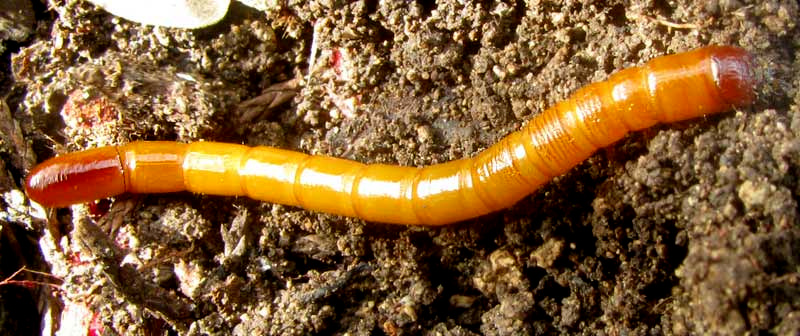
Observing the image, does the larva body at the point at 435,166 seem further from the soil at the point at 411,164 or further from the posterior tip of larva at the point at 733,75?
the soil at the point at 411,164

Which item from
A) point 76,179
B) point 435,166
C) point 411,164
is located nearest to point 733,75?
point 435,166

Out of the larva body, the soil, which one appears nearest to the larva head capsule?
the larva body

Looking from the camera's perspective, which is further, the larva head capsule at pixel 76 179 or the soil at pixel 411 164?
the larva head capsule at pixel 76 179

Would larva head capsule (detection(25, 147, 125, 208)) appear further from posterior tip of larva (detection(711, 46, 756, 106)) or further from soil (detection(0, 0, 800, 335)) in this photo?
posterior tip of larva (detection(711, 46, 756, 106))

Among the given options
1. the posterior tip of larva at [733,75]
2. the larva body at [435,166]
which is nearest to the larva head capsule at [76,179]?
the larva body at [435,166]

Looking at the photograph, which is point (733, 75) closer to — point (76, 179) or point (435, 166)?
point (435, 166)

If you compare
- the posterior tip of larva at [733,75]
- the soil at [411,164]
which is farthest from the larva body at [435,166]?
the soil at [411,164]

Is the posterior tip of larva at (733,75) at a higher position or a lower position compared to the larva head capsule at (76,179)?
lower

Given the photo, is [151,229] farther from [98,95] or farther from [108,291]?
[98,95]
